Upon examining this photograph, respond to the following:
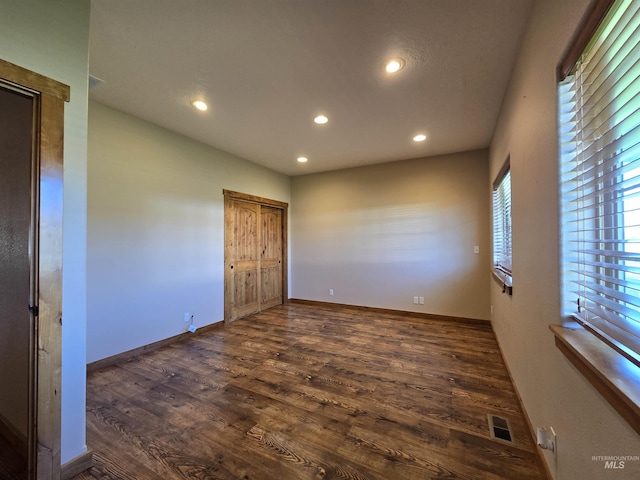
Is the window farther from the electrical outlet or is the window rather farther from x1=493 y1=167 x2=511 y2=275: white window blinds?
the electrical outlet

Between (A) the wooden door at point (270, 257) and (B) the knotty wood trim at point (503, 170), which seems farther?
(A) the wooden door at point (270, 257)

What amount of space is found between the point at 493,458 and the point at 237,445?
5.04 ft

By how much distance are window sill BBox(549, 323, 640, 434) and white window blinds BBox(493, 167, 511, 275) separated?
1730 mm

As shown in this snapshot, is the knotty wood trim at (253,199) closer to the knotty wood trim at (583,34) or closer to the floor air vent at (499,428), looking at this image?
the knotty wood trim at (583,34)

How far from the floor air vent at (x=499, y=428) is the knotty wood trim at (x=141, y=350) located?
11.1 feet

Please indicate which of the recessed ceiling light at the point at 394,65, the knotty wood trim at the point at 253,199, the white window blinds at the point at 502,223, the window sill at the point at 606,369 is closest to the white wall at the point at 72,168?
the recessed ceiling light at the point at 394,65

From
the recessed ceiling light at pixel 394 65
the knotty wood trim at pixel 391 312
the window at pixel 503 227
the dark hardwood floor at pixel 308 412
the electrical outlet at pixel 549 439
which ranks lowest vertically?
the dark hardwood floor at pixel 308 412

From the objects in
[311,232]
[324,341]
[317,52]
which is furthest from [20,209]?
[311,232]

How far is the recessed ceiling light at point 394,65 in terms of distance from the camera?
195cm

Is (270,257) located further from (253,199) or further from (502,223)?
(502,223)

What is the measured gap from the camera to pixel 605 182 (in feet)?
3.09

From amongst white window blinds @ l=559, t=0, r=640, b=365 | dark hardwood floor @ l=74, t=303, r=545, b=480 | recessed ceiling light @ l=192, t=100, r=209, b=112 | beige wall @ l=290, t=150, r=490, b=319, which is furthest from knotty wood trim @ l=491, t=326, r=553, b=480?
recessed ceiling light @ l=192, t=100, r=209, b=112

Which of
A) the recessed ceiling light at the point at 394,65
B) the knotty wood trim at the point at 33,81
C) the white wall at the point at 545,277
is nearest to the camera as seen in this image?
the white wall at the point at 545,277

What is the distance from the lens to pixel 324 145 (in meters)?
3.73
